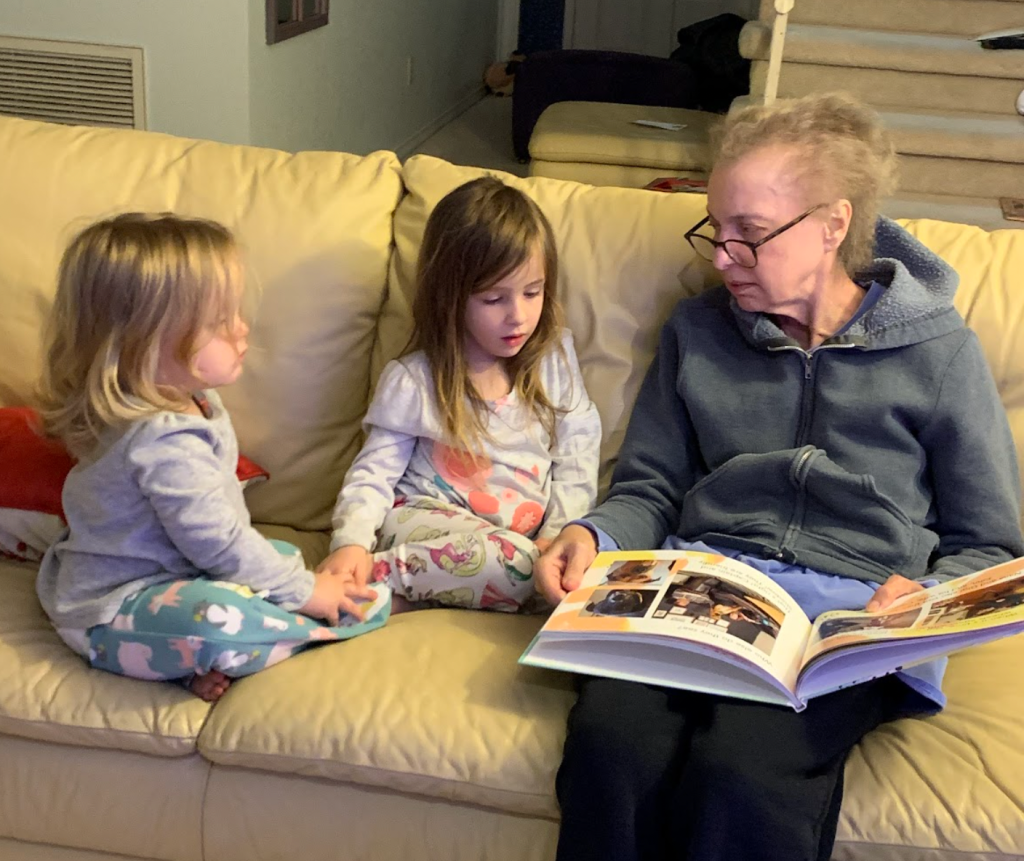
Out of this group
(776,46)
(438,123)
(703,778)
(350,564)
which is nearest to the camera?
(703,778)

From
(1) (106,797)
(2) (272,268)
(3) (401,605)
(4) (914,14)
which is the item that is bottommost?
(1) (106,797)

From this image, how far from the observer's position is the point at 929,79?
325 cm

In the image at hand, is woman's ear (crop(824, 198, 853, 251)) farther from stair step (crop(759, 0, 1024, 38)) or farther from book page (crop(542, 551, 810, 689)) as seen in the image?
stair step (crop(759, 0, 1024, 38))

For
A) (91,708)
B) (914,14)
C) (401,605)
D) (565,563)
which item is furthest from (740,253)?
(914,14)

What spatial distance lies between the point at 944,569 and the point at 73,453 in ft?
3.66

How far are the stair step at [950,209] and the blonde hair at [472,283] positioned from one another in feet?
6.38

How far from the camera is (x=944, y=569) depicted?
55.7 inches

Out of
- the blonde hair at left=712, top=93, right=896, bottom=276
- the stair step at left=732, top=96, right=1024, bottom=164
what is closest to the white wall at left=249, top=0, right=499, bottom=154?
the stair step at left=732, top=96, right=1024, bottom=164

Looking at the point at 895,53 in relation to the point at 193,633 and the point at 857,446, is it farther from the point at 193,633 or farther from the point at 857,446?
the point at 193,633

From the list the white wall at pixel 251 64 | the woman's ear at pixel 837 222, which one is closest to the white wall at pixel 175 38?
the white wall at pixel 251 64

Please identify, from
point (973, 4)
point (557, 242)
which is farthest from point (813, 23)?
point (557, 242)

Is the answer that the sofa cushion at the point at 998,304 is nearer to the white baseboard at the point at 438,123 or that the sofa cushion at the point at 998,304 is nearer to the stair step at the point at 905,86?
the stair step at the point at 905,86

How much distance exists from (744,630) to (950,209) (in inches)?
95.9

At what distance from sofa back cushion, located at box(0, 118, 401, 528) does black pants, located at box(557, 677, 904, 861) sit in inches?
27.6
